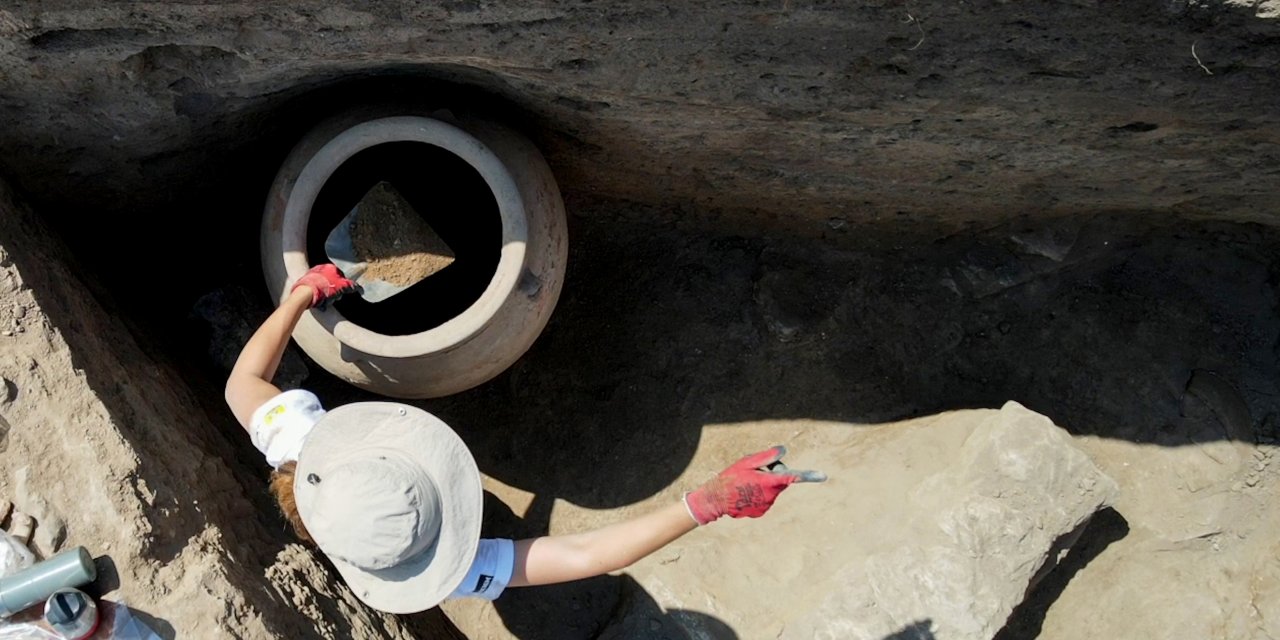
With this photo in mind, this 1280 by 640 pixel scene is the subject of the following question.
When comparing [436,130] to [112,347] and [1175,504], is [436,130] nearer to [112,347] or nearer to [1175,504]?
[112,347]

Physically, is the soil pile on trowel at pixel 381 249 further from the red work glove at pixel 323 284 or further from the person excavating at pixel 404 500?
the person excavating at pixel 404 500

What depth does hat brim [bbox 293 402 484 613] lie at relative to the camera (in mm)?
1794

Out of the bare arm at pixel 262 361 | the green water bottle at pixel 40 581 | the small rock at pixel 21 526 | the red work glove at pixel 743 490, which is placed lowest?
the red work glove at pixel 743 490

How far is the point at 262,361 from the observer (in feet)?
6.65

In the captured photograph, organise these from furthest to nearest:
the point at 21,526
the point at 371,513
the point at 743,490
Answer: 1. the point at 743,490
2. the point at 21,526
3. the point at 371,513

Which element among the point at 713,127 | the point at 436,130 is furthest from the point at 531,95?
the point at 713,127

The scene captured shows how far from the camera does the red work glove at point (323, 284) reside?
84.0 inches

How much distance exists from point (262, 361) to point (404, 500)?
0.60 meters

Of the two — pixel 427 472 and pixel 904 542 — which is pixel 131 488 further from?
pixel 904 542

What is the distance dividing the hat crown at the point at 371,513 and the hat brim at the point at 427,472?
0.20 feet

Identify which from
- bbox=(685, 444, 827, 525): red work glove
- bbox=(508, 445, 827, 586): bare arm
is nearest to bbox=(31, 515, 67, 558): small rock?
bbox=(508, 445, 827, 586): bare arm

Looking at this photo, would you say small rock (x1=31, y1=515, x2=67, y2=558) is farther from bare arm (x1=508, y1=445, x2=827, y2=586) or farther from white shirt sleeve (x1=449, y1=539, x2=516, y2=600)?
bare arm (x1=508, y1=445, x2=827, y2=586)

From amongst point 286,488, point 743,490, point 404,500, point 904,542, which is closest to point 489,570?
point 404,500

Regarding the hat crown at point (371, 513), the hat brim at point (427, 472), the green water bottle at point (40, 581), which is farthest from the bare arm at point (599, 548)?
the green water bottle at point (40, 581)
